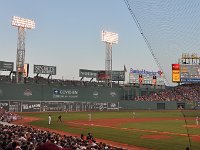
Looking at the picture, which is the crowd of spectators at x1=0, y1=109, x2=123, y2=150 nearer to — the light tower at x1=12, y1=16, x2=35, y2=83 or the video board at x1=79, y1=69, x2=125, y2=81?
the light tower at x1=12, y1=16, x2=35, y2=83

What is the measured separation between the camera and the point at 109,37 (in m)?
75.4

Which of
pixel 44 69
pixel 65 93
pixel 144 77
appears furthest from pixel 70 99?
pixel 144 77

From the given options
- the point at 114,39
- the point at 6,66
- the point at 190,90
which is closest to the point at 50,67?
the point at 6,66

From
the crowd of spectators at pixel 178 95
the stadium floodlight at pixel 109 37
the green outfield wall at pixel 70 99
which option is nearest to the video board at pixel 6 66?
the green outfield wall at pixel 70 99

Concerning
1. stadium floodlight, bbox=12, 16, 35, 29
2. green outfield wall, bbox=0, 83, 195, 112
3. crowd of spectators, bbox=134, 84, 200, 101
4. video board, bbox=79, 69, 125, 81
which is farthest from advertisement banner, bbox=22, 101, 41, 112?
crowd of spectators, bbox=134, 84, 200, 101

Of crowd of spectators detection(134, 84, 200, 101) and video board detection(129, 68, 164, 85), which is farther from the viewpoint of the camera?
video board detection(129, 68, 164, 85)

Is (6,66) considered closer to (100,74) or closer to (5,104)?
(5,104)

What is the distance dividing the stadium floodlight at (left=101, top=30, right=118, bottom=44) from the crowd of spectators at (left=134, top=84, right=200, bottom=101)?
15.1 meters

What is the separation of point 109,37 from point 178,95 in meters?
22.5

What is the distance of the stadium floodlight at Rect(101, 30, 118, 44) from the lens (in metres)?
74.9

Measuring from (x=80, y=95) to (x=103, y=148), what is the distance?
52.7 meters

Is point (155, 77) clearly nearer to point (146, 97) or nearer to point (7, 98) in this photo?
point (146, 97)

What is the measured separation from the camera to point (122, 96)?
3098 inches

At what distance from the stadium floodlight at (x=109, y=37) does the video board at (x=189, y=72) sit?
1627 centimetres
